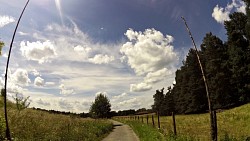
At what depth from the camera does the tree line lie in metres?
60.4

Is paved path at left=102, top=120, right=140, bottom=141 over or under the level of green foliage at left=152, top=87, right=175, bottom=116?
under

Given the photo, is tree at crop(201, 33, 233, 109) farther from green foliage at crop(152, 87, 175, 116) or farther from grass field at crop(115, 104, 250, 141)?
grass field at crop(115, 104, 250, 141)

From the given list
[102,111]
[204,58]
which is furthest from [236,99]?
[102,111]

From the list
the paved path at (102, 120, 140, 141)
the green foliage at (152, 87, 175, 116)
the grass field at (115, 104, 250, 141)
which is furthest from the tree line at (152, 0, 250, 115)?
the paved path at (102, 120, 140, 141)

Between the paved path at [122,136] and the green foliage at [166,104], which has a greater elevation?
the green foliage at [166,104]

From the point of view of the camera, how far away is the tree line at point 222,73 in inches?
2379

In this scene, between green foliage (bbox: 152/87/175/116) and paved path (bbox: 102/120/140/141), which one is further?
green foliage (bbox: 152/87/175/116)

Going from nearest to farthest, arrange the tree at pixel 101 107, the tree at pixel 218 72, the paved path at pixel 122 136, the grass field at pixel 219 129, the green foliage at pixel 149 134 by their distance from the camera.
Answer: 1. the grass field at pixel 219 129
2. the green foliage at pixel 149 134
3. the paved path at pixel 122 136
4. the tree at pixel 218 72
5. the tree at pixel 101 107

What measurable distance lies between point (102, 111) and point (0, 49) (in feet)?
343

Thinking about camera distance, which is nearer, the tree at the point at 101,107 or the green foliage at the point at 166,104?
the green foliage at the point at 166,104

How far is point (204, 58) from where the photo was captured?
7794cm

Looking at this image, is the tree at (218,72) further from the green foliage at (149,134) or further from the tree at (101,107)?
the tree at (101,107)

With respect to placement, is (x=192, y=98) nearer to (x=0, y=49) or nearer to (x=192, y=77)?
(x=192, y=77)

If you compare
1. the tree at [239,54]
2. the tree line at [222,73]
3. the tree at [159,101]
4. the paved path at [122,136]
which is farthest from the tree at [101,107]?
the paved path at [122,136]
